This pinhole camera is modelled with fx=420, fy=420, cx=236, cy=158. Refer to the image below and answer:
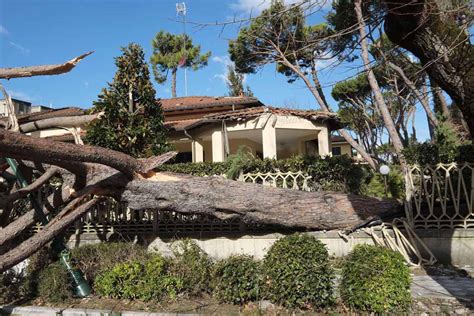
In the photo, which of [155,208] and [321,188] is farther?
[321,188]

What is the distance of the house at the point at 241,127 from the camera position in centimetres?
1773

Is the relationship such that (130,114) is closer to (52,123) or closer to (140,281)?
(52,123)

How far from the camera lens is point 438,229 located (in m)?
7.48

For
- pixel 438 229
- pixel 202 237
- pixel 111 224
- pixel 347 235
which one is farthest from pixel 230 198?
pixel 438 229

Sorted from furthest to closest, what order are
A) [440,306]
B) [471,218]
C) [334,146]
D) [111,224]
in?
[334,146] < [111,224] < [471,218] < [440,306]

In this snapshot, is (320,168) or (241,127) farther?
(241,127)

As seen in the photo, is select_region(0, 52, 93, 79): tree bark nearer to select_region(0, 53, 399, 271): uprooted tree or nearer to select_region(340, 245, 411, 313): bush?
select_region(0, 53, 399, 271): uprooted tree

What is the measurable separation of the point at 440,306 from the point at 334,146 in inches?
1311

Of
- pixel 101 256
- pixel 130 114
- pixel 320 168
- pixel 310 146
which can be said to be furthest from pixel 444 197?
pixel 310 146

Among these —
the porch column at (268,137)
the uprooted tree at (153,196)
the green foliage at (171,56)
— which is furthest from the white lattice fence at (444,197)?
the green foliage at (171,56)

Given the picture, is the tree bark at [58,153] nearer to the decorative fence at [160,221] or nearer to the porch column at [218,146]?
the decorative fence at [160,221]

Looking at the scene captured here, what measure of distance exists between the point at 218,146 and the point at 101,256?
1139 cm

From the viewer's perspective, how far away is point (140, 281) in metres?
6.12

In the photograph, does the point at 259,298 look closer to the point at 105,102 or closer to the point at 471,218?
the point at 471,218
